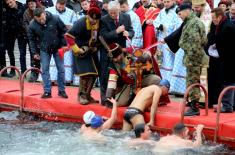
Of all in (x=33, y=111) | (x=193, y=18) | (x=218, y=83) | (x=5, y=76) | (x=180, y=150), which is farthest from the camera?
(x=5, y=76)

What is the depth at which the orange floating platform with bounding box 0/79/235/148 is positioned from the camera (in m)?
10.6

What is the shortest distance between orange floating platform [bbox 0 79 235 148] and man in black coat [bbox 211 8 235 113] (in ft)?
0.98

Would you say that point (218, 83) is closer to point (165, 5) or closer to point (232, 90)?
point (232, 90)

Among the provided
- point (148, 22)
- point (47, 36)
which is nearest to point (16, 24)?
point (47, 36)

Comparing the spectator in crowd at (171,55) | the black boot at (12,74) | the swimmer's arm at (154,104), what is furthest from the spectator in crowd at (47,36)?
the black boot at (12,74)

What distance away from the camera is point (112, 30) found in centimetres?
1191

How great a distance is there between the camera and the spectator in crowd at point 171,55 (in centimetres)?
1336

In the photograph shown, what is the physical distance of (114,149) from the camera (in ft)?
34.6

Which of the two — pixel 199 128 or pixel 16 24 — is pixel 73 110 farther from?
pixel 16 24

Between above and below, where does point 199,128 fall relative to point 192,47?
below

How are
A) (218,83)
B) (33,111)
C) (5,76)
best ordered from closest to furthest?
(218,83) < (33,111) < (5,76)

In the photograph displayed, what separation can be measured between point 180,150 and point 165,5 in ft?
14.0

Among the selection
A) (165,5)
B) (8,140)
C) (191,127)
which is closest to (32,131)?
(8,140)

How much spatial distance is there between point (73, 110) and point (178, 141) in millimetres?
2815
